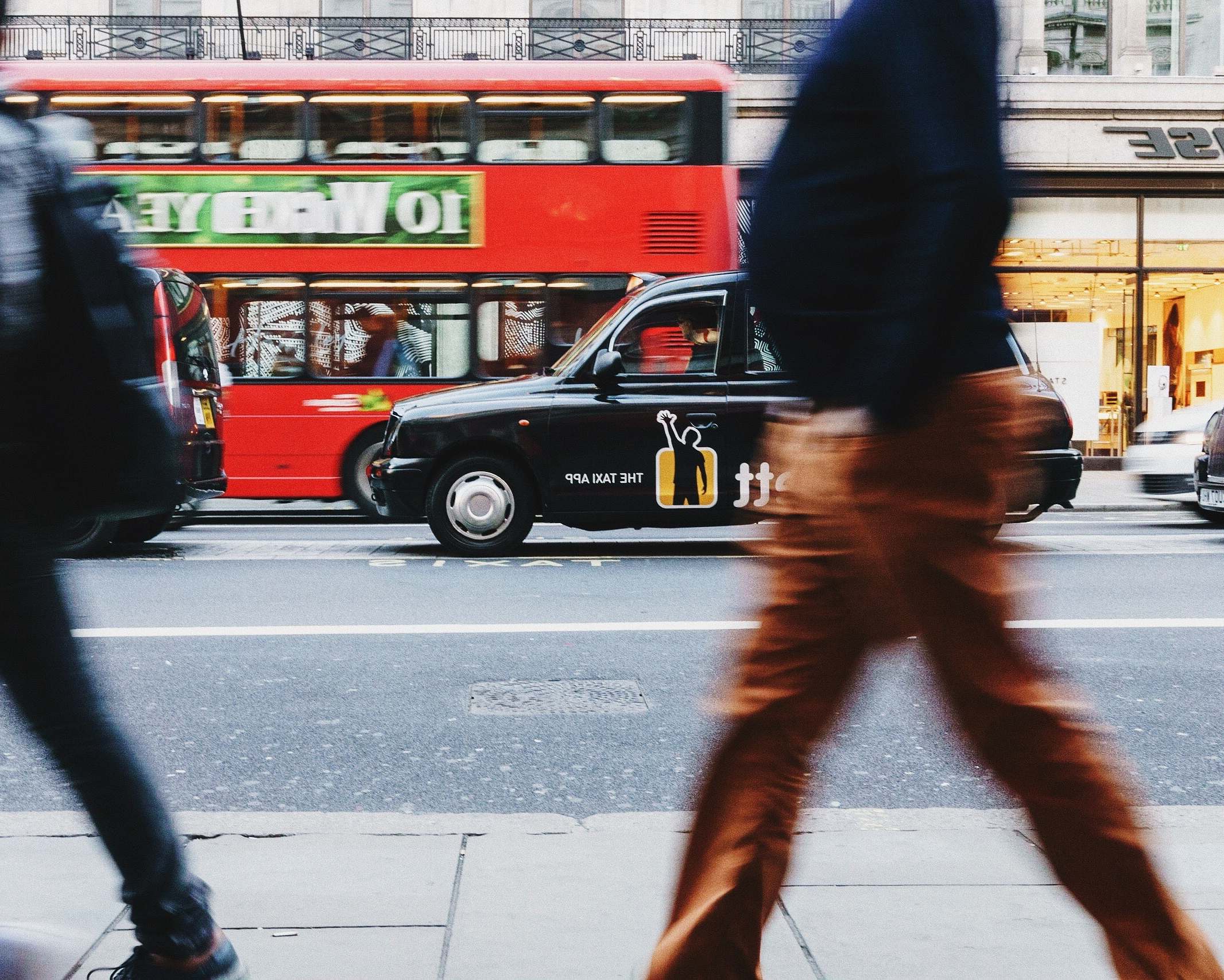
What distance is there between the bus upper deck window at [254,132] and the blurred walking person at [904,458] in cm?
1196

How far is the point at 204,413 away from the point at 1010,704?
32.8 ft

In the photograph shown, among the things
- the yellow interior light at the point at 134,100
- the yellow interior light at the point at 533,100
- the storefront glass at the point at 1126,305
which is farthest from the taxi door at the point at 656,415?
the storefront glass at the point at 1126,305

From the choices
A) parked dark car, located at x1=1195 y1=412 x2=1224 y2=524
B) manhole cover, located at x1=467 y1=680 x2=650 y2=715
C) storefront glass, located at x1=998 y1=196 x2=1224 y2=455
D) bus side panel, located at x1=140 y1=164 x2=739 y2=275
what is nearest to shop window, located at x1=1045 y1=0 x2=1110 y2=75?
storefront glass, located at x1=998 y1=196 x2=1224 y2=455

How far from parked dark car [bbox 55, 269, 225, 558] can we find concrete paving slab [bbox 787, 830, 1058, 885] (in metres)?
7.74

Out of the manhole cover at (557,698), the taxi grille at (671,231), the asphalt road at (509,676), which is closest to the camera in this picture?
the asphalt road at (509,676)

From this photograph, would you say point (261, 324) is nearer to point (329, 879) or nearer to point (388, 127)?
point (388, 127)

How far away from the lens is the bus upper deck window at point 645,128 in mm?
12852

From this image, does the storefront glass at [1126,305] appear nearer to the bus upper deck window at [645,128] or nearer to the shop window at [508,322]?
the bus upper deck window at [645,128]

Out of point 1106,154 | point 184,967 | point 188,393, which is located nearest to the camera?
point 184,967

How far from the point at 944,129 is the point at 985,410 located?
405 mm

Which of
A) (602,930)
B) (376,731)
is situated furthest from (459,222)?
(602,930)

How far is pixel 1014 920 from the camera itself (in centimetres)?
281

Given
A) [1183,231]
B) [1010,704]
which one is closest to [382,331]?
[1010,704]

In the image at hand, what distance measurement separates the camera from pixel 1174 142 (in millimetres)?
20969
